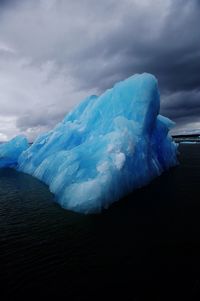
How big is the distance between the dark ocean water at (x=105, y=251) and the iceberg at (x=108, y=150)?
1435 mm

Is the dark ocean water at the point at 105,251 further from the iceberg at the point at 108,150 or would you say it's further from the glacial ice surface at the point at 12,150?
the glacial ice surface at the point at 12,150

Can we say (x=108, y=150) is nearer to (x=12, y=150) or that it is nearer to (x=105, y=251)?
(x=105, y=251)

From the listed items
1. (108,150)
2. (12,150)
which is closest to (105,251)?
(108,150)

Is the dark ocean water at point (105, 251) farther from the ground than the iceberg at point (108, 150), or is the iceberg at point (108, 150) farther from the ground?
the iceberg at point (108, 150)

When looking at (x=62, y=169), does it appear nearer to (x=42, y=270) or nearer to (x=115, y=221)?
(x=115, y=221)

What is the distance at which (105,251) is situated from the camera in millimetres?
8750

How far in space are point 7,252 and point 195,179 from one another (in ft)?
58.7

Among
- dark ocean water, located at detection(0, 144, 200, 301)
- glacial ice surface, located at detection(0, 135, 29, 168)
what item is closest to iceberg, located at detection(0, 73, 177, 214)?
dark ocean water, located at detection(0, 144, 200, 301)

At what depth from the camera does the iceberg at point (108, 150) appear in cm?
1412

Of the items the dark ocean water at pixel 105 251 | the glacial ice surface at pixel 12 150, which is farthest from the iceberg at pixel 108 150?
the glacial ice surface at pixel 12 150

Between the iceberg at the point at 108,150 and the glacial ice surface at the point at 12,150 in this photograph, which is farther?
the glacial ice surface at the point at 12,150

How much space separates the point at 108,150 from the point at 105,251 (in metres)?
8.11

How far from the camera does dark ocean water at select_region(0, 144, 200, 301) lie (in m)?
6.78

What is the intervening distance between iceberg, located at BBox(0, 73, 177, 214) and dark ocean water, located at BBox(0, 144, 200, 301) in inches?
56.5
